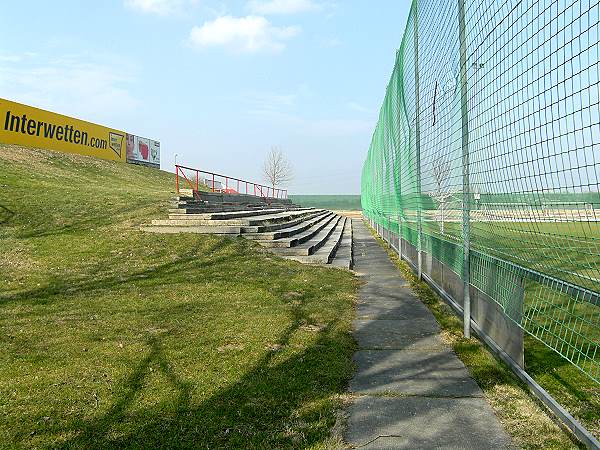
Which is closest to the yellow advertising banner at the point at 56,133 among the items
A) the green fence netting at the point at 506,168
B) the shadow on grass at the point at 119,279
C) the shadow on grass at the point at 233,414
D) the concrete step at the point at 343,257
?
the concrete step at the point at 343,257

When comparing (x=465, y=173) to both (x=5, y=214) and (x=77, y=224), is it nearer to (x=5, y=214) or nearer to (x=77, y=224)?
(x=77, y=224)

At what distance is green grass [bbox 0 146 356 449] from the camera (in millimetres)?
2789

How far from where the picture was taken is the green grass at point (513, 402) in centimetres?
265

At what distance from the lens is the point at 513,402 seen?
123 inches

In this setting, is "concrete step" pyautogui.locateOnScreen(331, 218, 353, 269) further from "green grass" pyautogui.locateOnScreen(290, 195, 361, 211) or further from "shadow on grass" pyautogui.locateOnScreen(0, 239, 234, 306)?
"green grass" pyautogui.locateOnScreen(290, 195, 361, 211)

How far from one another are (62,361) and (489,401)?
306 cm

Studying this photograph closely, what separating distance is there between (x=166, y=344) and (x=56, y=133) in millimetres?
31092

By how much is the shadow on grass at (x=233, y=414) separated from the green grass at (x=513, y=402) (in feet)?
3.13

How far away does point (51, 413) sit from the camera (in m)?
2.96

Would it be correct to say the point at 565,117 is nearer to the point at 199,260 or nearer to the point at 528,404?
the point at 528,404

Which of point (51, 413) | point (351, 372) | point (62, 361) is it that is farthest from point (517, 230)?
point (62, 361)

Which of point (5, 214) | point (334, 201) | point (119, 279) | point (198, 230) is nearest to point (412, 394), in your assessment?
point (119, 279)

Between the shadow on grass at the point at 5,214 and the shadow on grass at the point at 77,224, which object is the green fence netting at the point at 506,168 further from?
the shadow on grass at the point at 5,214

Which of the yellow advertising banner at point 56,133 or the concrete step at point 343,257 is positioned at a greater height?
the yellow advertising banner at point 56,133
